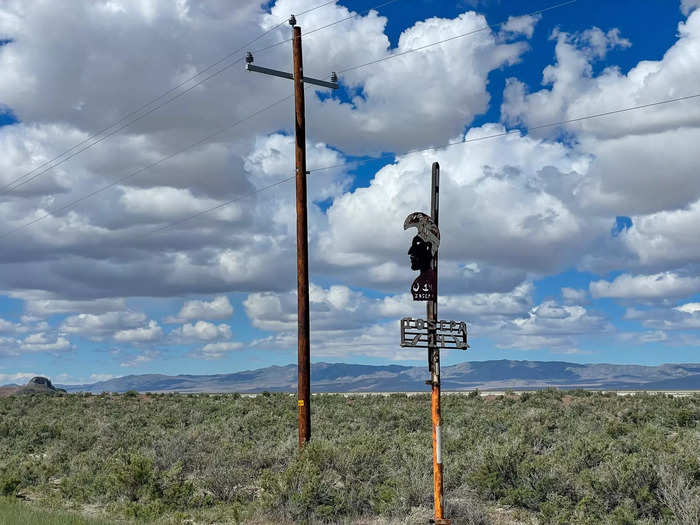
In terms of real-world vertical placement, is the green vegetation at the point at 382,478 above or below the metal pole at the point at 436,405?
below

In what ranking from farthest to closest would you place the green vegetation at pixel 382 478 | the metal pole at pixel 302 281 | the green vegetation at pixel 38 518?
the metal pole at pixel 302 281
the green vegetation at pixel 382 478
the green vegetation at pixel 38 518

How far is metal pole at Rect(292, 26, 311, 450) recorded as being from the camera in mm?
18078

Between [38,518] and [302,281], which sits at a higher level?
[302,281]

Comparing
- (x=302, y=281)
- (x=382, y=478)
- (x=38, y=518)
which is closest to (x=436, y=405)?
(x=382, y=478)

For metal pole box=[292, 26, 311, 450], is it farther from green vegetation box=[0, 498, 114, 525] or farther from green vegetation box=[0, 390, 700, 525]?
green vegetation box=[0, 498, 114, 525]

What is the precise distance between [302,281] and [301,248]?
85 cm

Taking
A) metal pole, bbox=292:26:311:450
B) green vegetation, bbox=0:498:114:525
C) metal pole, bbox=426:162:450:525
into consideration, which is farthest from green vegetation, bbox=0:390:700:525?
metal pole, bbox=426:162:450:525

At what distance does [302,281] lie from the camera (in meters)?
18.4

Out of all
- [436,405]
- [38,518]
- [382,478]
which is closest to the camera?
[436,405]

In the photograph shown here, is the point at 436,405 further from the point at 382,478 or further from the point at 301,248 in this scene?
the point at 301,248

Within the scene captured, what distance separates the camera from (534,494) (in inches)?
651

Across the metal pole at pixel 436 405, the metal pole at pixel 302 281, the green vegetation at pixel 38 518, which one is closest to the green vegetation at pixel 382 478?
the metal pole at pixel 302 281

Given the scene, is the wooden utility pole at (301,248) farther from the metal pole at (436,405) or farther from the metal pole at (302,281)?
the metal pole at (436,405)

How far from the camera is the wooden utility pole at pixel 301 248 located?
59.4 feet
